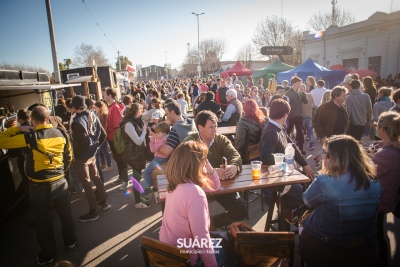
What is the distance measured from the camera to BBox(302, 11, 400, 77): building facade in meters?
21.9

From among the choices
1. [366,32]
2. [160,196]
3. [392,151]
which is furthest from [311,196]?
[366,32]

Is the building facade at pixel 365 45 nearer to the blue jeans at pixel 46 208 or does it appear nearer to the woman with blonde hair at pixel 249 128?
the woman with blonde hair at pixel 249 128

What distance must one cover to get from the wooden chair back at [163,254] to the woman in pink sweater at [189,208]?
0.72ft

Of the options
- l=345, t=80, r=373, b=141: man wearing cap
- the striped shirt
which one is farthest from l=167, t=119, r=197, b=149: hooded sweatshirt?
l=345, t=80, r=373, b=141: man wearing cap

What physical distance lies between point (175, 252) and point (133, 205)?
3.60 meters

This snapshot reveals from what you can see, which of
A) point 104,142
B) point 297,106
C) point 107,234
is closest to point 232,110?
point 297,106

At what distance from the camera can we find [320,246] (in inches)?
87.5

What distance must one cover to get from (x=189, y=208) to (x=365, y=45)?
2892cm

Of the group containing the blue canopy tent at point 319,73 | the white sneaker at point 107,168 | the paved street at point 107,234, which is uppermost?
the blue canopy tent at point 319,73

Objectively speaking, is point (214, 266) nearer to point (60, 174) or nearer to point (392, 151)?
point (392, 151)

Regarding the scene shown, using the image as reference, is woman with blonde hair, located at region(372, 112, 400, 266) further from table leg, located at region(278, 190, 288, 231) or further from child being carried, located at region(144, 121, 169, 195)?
child being carried, located at region(144, 121, 169, 195)

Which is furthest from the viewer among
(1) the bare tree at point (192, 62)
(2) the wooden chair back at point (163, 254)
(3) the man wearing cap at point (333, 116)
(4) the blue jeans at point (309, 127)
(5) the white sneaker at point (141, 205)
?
(1) the bare tree at point (192, 62)

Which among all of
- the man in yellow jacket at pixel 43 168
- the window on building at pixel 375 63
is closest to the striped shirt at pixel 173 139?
the man in yellow jacket at pixel 43 168

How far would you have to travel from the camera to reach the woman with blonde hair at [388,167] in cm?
265
